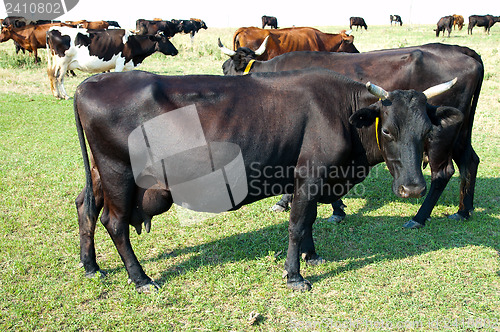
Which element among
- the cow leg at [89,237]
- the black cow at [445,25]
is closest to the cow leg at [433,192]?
the cow leg at [89,237]

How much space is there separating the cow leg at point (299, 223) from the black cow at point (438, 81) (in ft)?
5.06

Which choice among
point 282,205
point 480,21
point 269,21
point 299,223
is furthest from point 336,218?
point 269,21

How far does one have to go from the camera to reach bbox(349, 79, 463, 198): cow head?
146 inches

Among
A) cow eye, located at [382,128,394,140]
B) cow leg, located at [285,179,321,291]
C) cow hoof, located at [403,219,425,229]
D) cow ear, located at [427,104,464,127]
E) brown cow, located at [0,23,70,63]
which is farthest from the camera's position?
brown cow, located at [0,23,70,63]

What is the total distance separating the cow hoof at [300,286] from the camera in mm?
4059

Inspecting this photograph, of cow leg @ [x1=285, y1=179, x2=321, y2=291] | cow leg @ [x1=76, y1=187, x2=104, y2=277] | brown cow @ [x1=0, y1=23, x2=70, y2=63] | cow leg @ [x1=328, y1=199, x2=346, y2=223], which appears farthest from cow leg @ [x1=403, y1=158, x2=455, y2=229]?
brown cow @ [x1=0, y1=23, x2=70, y2=63]

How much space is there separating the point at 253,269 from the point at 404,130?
1.98 meters

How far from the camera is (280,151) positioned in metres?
3.91

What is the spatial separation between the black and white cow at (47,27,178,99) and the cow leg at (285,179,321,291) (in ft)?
35.0

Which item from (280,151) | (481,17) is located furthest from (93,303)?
(481,17)

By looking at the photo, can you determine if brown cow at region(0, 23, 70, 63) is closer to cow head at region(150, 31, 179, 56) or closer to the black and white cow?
the black and white cow

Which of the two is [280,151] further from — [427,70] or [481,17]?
[481,17]

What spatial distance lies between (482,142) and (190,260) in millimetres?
6623

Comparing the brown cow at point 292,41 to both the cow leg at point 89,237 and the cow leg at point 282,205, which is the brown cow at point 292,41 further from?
the cow leg at point 89,237
